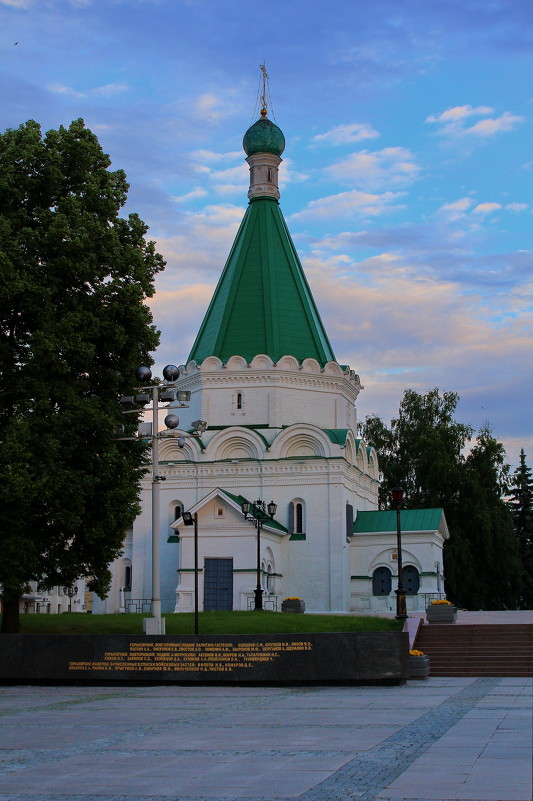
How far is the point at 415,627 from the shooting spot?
21.7 m

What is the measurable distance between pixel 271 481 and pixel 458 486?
14.1 meters

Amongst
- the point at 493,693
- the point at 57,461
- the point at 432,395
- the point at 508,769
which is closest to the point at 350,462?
the point at 432,395

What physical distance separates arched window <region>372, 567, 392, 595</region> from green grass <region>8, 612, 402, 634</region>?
16994 millimetres

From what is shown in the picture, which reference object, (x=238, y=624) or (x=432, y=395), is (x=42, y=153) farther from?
(x=432, y=395)

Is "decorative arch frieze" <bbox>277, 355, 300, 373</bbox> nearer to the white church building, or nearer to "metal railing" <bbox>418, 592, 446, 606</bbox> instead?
the white church building

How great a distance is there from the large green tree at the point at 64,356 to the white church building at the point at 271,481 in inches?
603

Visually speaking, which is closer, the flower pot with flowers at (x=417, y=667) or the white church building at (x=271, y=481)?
the flower pot with flowers at (x=417, y=667)

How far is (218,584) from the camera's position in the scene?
121ft

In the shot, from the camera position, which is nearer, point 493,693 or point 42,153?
point 493,693

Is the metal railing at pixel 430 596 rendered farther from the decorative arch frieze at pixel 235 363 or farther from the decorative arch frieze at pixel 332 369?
the decorative arch frieze at pixel 235 363

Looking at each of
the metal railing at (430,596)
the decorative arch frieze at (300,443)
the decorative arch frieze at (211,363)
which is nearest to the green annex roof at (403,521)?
the metal railing at (430,596)

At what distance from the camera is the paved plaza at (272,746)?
25.0ft

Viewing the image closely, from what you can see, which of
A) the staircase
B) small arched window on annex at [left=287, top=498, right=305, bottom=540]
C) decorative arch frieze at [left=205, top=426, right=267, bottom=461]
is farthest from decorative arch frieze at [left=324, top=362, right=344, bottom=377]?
the staircase

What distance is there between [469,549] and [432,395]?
36.1 ft
